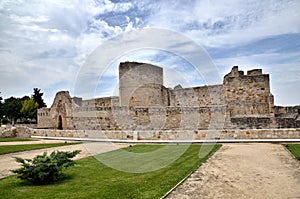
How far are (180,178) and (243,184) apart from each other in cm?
129

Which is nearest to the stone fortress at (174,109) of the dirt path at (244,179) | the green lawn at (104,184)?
the dirt path at (244,179)

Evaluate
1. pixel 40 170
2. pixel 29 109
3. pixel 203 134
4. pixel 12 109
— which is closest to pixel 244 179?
pixel 40 170

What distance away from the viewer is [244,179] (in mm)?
5918

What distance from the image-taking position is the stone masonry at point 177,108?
17453 millimetres

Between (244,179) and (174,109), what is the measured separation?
1207cm

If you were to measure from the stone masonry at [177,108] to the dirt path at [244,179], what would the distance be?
6.85 m

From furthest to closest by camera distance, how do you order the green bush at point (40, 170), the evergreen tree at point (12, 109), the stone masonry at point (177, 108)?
the evergreen tree at point (12, 109) < the stone masonry at point (177, 108) < the green bush at point (40, 170)

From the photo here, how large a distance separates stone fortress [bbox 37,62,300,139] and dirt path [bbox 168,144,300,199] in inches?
229

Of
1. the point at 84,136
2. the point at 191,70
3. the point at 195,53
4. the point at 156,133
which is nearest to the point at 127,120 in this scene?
the point at 84,136

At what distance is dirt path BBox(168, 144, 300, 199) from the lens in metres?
4.86

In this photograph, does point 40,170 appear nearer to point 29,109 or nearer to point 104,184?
point 104,184

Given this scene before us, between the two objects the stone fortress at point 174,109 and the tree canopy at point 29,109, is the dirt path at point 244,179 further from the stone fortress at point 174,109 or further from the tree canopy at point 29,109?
the tree canopy at point 29,109

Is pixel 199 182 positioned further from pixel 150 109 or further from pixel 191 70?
pixel 150 109

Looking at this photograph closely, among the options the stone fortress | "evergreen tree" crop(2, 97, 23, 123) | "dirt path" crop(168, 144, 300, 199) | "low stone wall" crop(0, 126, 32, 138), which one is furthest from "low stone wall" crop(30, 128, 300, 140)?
"evergreen tree" crop(2, 97, 23, 123)
